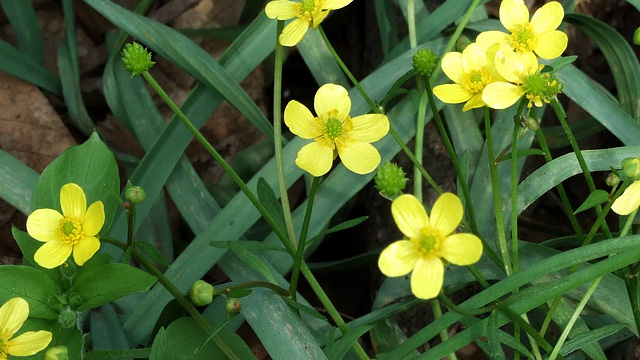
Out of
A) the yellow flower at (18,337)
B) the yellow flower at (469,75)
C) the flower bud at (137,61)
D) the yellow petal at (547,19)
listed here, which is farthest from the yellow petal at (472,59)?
the yellow flower at (18,337)

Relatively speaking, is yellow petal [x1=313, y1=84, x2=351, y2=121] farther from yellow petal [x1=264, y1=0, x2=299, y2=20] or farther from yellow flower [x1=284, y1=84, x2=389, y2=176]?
yellow petal [x1=264, y1=0, x2=299, y2=20]

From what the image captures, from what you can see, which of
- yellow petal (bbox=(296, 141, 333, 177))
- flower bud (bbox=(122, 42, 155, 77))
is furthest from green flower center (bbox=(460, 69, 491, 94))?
flower bud (bbox=(122, 42, 155, 77))

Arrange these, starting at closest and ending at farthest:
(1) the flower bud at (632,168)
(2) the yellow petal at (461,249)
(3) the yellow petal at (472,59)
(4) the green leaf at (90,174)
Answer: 1. (2) the yellow petal at (461,249)
2. (1) the flower bud at (632,168)
3. (3) the yellow petal at (472,59)
4. (4) the green leaf at (90,174)

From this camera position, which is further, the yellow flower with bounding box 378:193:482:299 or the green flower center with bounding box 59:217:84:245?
the green flower center with bounding box 59:217:84:245

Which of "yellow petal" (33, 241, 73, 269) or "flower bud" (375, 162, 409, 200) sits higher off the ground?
"yellow petal" (33, 241, 73, 269)

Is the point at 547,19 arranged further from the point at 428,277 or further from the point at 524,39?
Answer: the point at 428,277

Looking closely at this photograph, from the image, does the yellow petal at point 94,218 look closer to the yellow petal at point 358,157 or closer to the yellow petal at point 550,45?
the yellow petal at point 358,157

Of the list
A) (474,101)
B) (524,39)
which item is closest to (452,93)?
(474,101)
